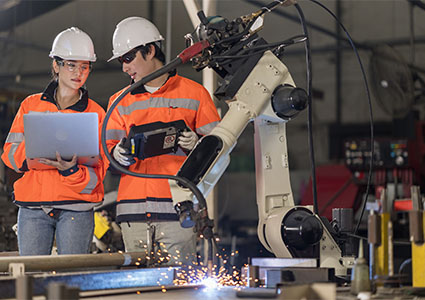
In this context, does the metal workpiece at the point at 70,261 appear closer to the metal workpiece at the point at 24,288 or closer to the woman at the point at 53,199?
the metal workpiece at the point at 24,288

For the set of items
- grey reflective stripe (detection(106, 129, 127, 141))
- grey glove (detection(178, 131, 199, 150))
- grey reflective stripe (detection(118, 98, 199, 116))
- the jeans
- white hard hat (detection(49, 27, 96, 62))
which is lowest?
the jeans

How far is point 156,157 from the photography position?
2.83 meters

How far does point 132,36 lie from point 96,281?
161 centimetres

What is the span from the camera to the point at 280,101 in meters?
2.16

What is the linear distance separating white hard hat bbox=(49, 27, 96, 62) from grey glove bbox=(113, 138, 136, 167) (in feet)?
2.37

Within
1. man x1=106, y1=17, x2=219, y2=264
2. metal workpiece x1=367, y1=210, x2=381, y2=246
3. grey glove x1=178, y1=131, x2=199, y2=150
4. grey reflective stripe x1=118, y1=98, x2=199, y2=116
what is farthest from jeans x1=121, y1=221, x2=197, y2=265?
metal workpiece x1=367, y1=210, x2=381, y2=246

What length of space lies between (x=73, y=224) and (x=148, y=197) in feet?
1.21

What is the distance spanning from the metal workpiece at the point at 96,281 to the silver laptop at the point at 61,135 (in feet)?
3.19

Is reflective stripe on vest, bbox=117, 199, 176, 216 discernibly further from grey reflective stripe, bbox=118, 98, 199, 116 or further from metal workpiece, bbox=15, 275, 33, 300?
metal workpiece, bbox=15, 275, 33, 300

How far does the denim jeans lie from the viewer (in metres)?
2.93

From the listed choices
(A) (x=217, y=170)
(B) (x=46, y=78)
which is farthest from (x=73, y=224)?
(B) (x=46, y=78)

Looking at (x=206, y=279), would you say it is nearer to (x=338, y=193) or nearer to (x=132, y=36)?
(x=132, y=36)

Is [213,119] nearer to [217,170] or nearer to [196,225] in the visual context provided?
[217,170]

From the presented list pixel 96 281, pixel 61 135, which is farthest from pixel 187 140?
pixel 96 281
